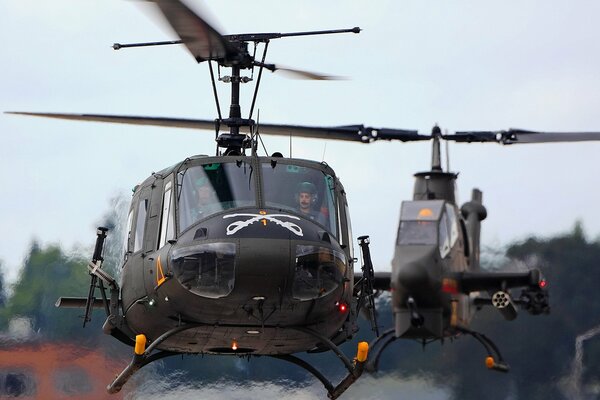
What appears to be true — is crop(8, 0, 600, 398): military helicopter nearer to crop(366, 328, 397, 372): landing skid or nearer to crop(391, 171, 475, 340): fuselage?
crop(391, 171, 475, 340): fuselage

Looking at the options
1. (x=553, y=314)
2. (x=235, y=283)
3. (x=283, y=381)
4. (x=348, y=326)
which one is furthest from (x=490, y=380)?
(x=235, y=283)

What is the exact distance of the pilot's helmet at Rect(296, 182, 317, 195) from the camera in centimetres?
2067

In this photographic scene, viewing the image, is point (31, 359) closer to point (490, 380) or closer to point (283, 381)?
point (283, 381)

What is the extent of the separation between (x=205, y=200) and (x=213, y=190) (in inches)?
5.4

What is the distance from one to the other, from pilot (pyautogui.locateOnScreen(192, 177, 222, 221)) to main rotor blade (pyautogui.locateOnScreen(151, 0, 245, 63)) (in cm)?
133

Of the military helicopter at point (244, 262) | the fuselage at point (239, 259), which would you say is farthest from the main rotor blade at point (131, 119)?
the fuselage at point (239, 259)

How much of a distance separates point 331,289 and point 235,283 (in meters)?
1.15

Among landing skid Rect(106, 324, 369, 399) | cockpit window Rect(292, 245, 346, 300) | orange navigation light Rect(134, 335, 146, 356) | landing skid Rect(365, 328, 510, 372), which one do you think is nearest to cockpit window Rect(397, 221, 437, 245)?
landing skid Rect(365, 328, 510, 372)

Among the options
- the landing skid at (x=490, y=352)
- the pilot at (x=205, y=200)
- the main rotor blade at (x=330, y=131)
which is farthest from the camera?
the main rotor blade at (x=330, y=131)

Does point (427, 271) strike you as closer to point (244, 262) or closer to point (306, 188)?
point (306, 188)

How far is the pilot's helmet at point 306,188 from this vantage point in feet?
67.8

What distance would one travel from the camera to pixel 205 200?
66.9 ft

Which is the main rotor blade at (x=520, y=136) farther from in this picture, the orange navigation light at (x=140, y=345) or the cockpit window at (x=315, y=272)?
the orange navigation light at (x=140, y=345)

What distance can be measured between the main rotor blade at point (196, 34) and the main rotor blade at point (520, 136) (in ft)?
13.9
